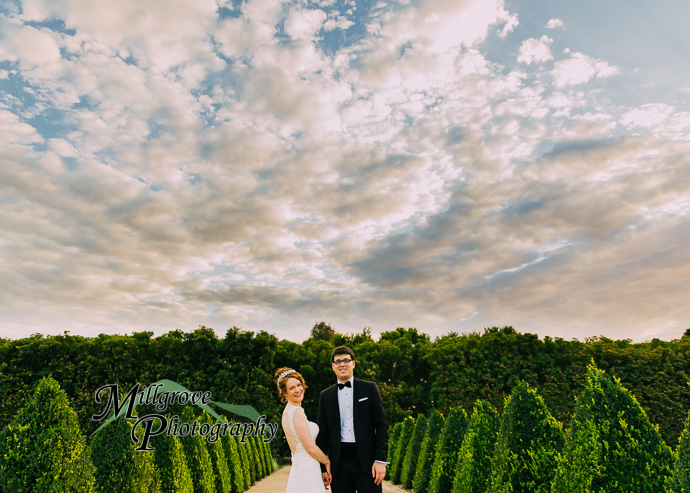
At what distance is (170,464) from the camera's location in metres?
10.3

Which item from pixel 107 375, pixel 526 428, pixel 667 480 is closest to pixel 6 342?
pixel 107 375

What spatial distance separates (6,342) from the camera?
29.2 meters

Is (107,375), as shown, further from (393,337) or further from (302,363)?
(393,337)

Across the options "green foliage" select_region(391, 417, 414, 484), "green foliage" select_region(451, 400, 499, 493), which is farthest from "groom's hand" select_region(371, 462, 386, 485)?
"green foliage" select_region(391, 417, 414, 484)

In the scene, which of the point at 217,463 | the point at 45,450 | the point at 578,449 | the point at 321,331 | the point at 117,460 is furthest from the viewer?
the point at 321,331

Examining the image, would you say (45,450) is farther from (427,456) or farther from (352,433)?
(427,456)

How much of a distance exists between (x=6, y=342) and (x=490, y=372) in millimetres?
29844

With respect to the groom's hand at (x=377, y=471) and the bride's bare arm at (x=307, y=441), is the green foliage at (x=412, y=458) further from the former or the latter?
the groom's hand at (x=377, y=471)

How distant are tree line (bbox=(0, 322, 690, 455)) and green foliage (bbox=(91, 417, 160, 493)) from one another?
21.2 meters

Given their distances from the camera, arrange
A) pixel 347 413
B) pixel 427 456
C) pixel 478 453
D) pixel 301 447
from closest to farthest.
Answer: pixel 347 413, pixel 301 447, pixel 478 453, pixel 427 456

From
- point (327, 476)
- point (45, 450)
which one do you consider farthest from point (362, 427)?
point (45, 450)

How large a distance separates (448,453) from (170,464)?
662 cm

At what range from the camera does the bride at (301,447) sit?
5.58 meters

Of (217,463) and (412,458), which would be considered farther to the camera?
(412,458)
